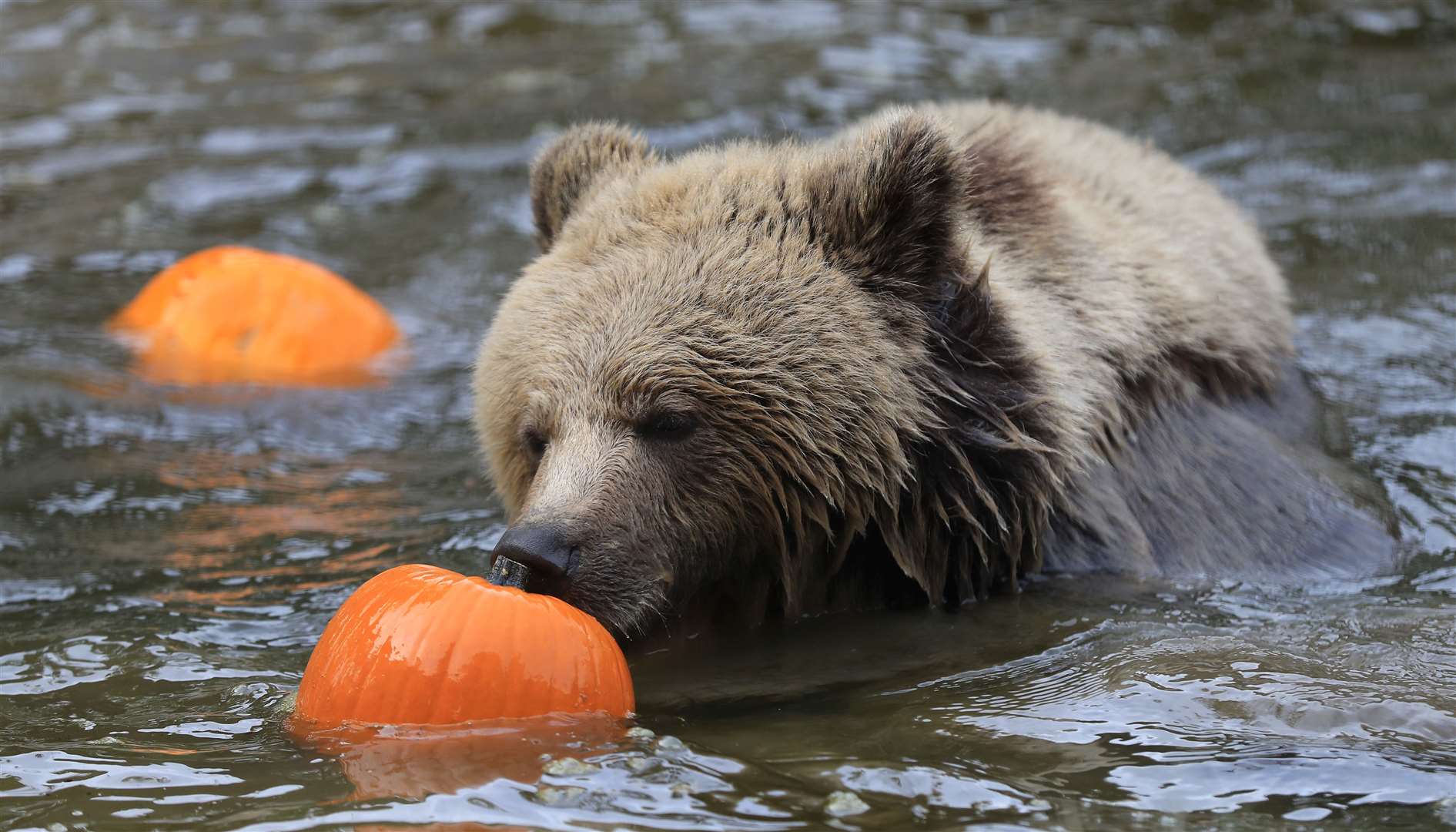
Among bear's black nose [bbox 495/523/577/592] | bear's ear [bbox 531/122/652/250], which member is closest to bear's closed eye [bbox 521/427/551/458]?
bear's black nose [bbox 495/523/577/592]

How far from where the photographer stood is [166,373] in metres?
8.25

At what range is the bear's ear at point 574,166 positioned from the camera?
224 inches

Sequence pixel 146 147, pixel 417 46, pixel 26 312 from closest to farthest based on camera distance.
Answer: pixel 26 312 < pixel 146 147 < pixel 417 46

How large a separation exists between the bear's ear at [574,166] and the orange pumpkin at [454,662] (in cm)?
198

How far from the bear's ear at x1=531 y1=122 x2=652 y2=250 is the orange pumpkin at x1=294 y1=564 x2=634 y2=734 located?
1982mm

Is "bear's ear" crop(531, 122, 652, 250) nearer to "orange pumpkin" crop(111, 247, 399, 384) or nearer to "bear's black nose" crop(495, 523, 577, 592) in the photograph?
"bear's black nose" crop(495, 523, 577, 592)

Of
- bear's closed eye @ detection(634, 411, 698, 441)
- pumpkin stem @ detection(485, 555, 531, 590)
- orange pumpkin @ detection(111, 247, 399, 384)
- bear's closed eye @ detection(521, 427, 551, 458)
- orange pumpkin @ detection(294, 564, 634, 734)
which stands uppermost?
orange pumpkin @ detection(111, 247, 399, 384)

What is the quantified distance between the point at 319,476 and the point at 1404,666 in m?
4.56

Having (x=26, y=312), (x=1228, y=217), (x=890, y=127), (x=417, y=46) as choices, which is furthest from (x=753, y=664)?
(x=417, y=46)

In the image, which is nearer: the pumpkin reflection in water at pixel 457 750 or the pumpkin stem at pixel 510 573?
the pumpkin reflection in water at pixel 457 750

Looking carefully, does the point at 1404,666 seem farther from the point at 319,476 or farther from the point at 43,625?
the point at 319,476

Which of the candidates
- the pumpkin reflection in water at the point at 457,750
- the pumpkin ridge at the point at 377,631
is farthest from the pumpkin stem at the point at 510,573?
the pumpkin reflection in water at the point at 457,750

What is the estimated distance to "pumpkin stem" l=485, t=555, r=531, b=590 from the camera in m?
4.34

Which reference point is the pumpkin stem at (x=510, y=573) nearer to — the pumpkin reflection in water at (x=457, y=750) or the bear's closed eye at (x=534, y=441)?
the pumpkin reflection in water at (x=457, y=750)
